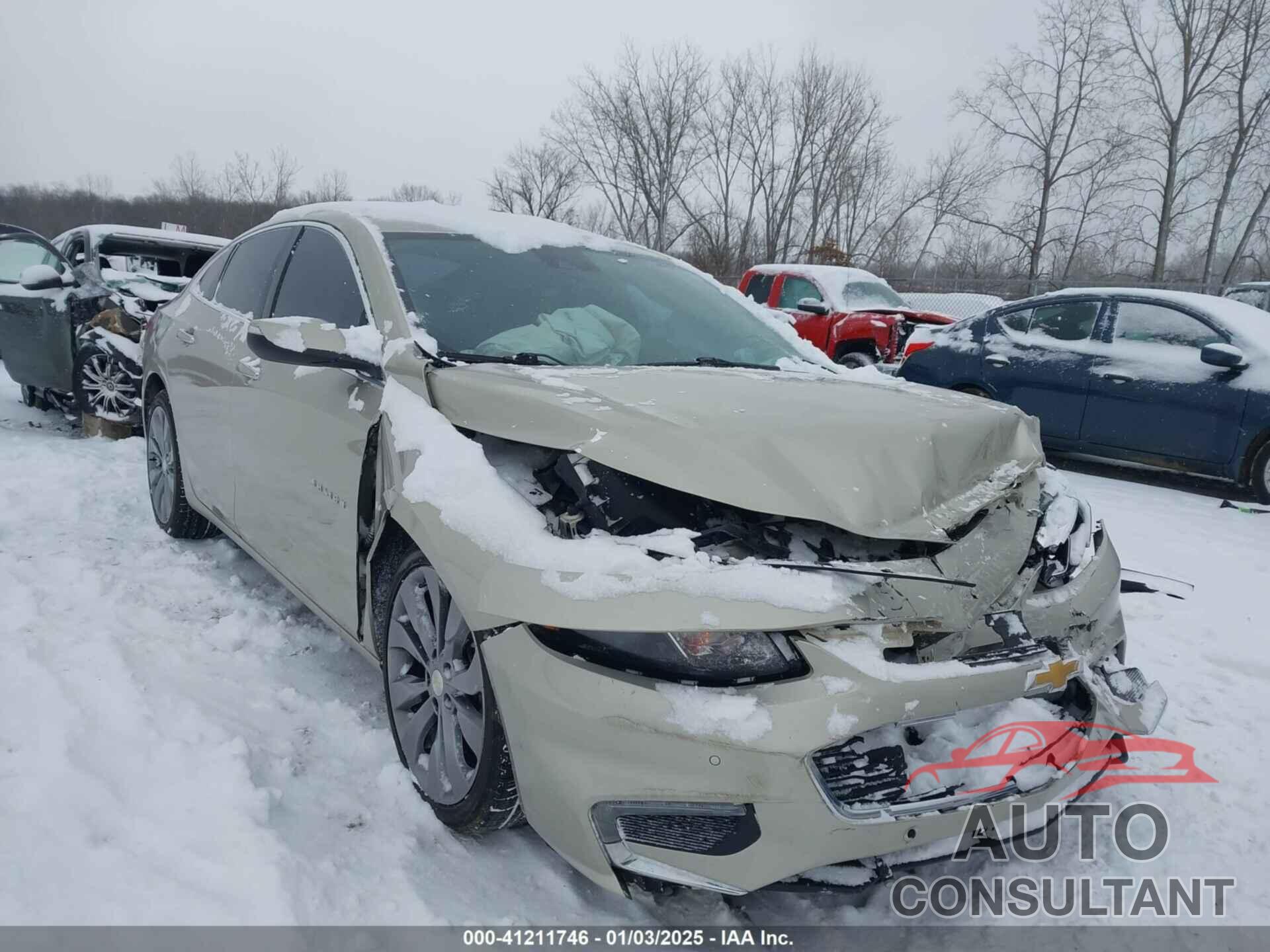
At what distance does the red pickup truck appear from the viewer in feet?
34.4

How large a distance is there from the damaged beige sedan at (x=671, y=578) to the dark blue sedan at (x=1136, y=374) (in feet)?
15.3

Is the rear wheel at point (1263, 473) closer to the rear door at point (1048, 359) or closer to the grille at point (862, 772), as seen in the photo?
the rear door at point (1048, 359)

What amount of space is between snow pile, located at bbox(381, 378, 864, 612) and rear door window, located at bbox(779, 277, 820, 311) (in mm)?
9767

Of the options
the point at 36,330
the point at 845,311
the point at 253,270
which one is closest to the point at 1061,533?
the point at 253,270

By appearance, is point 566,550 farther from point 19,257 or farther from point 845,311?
point 845,311

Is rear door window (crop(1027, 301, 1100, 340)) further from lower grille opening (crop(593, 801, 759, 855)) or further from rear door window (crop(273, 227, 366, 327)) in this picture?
lower grille opening (crop(593, 801, 759, 855))

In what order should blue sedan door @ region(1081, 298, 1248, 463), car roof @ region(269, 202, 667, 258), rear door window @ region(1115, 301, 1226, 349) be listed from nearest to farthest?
car roof @ region(269, 202, 667, 258), blue sedan door @ region(1081, 298, 1248, 463), rear door window @ region(1115, 301, 1226, 349)

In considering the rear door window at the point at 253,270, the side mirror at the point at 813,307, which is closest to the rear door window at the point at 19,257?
the rear door window at the point at 253,270

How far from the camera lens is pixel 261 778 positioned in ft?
7.38

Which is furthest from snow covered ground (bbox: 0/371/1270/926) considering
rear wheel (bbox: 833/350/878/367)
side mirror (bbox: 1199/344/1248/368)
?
rear wheel (bbox: 833/350/878/367)

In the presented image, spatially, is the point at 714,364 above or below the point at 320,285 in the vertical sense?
below

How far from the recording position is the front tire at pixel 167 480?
405 cm

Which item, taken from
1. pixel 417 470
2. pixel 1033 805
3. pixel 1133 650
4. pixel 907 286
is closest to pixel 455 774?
pixel 417 470

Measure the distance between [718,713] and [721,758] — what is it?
0.27 feet
